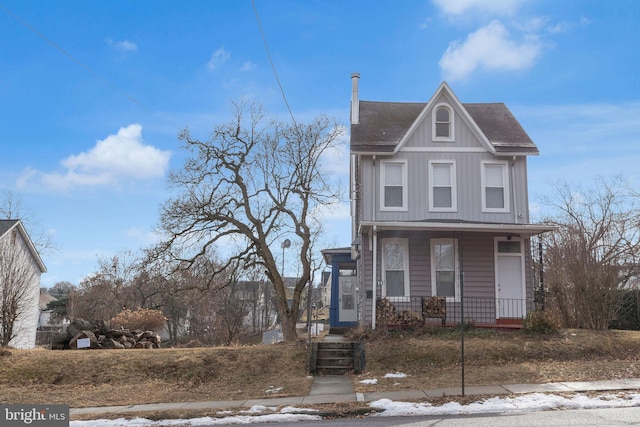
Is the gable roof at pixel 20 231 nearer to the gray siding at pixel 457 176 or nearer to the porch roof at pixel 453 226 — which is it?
the gray siding at pixel 457 176

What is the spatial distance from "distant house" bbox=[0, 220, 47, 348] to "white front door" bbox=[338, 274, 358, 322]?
11239 millimetres

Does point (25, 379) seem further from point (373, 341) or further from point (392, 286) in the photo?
point (392, 286)

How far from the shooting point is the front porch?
53.7ft

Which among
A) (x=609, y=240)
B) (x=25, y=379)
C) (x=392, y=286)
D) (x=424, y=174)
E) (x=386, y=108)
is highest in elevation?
(x=386, y=108)

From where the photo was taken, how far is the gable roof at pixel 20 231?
2745cm

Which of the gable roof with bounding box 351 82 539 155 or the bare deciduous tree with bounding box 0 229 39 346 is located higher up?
the gable roof with bounding box 351 82 539 155

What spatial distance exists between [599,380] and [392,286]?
6777 mm

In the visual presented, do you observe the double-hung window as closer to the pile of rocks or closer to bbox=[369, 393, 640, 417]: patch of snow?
bbox=[369, 393, 640, 417]: patch of snow

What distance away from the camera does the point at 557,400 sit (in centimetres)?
1015

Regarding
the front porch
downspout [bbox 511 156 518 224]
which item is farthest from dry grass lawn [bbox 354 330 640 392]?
downspout [bbox 511 156 518 224]

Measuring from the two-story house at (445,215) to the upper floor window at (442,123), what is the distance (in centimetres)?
3

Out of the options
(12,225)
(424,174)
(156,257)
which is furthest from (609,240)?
(12,225)

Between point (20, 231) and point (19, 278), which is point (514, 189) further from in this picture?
point (20, 231)

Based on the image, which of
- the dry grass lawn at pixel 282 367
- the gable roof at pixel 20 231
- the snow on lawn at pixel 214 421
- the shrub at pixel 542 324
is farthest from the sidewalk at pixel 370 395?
the gable roof at pixel 20 231
